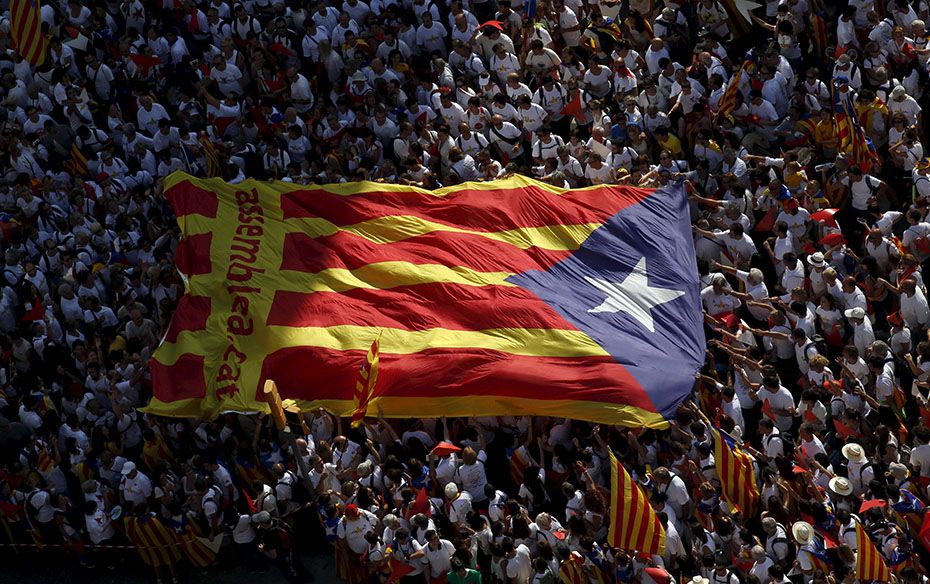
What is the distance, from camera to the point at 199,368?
21.8 metres

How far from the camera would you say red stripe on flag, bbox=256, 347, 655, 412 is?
2092 centimetres

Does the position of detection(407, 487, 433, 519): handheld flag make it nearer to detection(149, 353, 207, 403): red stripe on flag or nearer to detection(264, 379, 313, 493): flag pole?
detection(264, 379, 313, 493): flag pole

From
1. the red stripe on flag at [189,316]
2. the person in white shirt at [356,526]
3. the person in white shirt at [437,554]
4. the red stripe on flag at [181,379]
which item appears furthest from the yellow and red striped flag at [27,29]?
the person in white shirt at [437,554]

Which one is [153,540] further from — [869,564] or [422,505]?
[869,564]

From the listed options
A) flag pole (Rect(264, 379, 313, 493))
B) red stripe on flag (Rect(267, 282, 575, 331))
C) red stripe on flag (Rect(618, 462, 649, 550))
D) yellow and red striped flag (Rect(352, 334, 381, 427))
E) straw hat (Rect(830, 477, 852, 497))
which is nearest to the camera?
red stripe on flag (Rect(618, 462, 649, 550))

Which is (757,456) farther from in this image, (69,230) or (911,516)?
(69,230)

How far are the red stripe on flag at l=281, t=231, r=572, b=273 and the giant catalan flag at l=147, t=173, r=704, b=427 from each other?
0.02 metres

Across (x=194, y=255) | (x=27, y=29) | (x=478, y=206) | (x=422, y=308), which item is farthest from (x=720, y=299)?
(x=27, y=29)

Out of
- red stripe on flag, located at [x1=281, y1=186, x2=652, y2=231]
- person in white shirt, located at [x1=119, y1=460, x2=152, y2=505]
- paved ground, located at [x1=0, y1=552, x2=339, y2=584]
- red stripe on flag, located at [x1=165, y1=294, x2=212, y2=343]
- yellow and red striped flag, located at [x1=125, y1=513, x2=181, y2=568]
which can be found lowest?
paved ground, located at [x1=0, y1=552, x2=339, y2=584]

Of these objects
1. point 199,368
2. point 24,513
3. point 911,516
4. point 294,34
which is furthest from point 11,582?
point 911,516

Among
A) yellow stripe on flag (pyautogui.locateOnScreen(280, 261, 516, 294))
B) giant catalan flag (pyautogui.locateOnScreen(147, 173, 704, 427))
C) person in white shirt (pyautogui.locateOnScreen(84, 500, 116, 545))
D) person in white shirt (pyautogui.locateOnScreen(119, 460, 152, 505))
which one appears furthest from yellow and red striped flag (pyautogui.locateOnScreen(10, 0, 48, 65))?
person in white shirt (pyautogui.locateOnScreen(84, 500, 116, 545))

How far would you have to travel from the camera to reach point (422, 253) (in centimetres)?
2284

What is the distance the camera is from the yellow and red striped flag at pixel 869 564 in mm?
18266

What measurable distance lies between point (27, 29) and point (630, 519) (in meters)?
13.0
